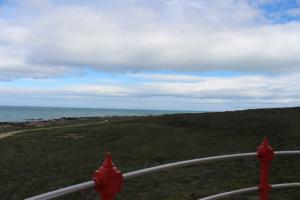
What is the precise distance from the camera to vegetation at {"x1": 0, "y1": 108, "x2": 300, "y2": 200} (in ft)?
40.9

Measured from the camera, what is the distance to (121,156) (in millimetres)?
16922

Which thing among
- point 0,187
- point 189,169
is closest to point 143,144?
point 189,169

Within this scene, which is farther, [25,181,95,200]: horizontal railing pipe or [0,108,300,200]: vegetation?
[0,108,300,200]: vegetation

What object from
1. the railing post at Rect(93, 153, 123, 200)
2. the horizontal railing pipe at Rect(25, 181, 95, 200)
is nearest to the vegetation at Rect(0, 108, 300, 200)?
the railing post at Rect(93, 153, 123, 200)

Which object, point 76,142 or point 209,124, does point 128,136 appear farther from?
point 209,124

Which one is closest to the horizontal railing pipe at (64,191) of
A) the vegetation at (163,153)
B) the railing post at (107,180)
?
the railing post at (107,180)

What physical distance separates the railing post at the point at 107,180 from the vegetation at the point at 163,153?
294 inches

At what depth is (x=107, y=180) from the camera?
12.0 feet

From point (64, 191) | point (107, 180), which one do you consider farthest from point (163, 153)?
point (64, 191)

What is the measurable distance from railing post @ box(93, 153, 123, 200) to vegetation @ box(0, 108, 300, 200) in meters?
7.46

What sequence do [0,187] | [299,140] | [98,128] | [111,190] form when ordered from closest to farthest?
[111,190]
[0,187]
[299,140]
[98,128]

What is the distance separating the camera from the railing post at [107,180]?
360cm

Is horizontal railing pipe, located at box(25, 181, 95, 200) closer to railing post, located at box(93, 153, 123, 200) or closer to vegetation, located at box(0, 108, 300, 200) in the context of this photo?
railing post, located at box(93, 153, 123, 200)

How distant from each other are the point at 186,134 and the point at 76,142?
4.00 meters
